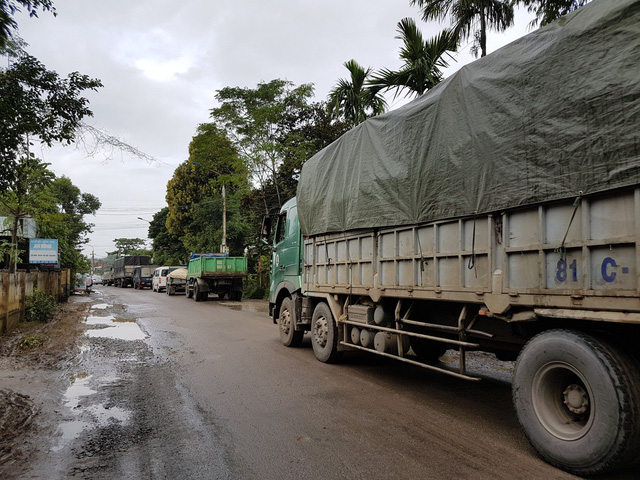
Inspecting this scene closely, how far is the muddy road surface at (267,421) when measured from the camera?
131 inches

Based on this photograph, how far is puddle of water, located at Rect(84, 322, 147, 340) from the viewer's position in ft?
33.6

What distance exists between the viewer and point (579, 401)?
3.22 metres

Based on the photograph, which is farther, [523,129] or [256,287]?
[256,287]

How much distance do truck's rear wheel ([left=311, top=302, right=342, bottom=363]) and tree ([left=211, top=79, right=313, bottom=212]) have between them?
1399 cm

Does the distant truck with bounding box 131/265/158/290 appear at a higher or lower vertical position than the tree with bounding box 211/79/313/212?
lower

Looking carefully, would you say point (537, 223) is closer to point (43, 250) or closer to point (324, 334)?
point (324, 334)

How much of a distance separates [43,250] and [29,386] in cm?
1562

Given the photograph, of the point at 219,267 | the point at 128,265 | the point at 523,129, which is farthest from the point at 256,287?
the point at 128,265

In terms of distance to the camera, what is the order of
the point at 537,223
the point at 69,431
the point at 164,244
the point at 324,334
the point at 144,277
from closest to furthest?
1. the point at 537,223
2. the point at 69,431
3. the point at 324,334
4. the point at 144,277
5. the point at 164,244

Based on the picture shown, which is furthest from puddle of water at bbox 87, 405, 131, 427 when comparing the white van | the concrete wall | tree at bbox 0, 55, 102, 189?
the white van

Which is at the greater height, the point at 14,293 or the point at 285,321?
the point at 14,293

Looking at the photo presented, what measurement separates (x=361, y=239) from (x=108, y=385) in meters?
3.90

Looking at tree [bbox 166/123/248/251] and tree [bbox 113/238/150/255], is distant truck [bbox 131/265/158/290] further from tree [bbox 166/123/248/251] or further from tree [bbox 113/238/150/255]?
tree [bbox 113/238/150/255]

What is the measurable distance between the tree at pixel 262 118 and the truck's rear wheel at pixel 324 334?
45.9 feet
